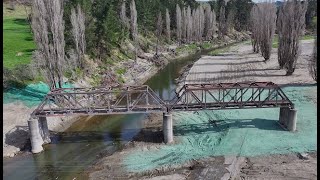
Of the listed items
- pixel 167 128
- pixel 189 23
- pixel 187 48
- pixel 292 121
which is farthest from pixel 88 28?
pixel 189 23

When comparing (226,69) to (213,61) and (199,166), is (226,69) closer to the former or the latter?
(213,61)

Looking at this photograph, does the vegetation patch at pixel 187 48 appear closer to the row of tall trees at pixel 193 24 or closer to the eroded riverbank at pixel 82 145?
the row of tall trees at pixel 193 24

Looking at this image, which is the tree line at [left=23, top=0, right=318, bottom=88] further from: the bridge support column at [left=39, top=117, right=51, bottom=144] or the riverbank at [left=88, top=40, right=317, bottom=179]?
the riverbank at [left=88, top=40, right=317, bottom=179]

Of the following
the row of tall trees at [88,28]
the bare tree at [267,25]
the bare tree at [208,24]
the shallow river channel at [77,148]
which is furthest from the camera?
the bare tree at [208,24]

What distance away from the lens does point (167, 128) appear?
29719 mm

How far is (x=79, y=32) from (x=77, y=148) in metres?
25.9

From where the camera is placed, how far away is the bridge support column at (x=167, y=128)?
29.7m

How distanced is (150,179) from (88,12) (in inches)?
1599

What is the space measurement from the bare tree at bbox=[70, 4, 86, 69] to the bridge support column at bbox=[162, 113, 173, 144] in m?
25.9

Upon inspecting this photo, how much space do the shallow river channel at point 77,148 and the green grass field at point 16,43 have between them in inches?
683

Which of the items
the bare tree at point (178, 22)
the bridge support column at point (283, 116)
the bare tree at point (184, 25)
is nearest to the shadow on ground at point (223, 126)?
the bridge support column at point (283, 116)

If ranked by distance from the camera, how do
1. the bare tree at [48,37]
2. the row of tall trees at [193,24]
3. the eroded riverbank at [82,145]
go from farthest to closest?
the row of tall trees at [193,24] → the bare tree at [48,37] → the eroded riverbank at [82,145]

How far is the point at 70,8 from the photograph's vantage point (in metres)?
54.2

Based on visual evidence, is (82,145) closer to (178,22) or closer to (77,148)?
(77,148)
